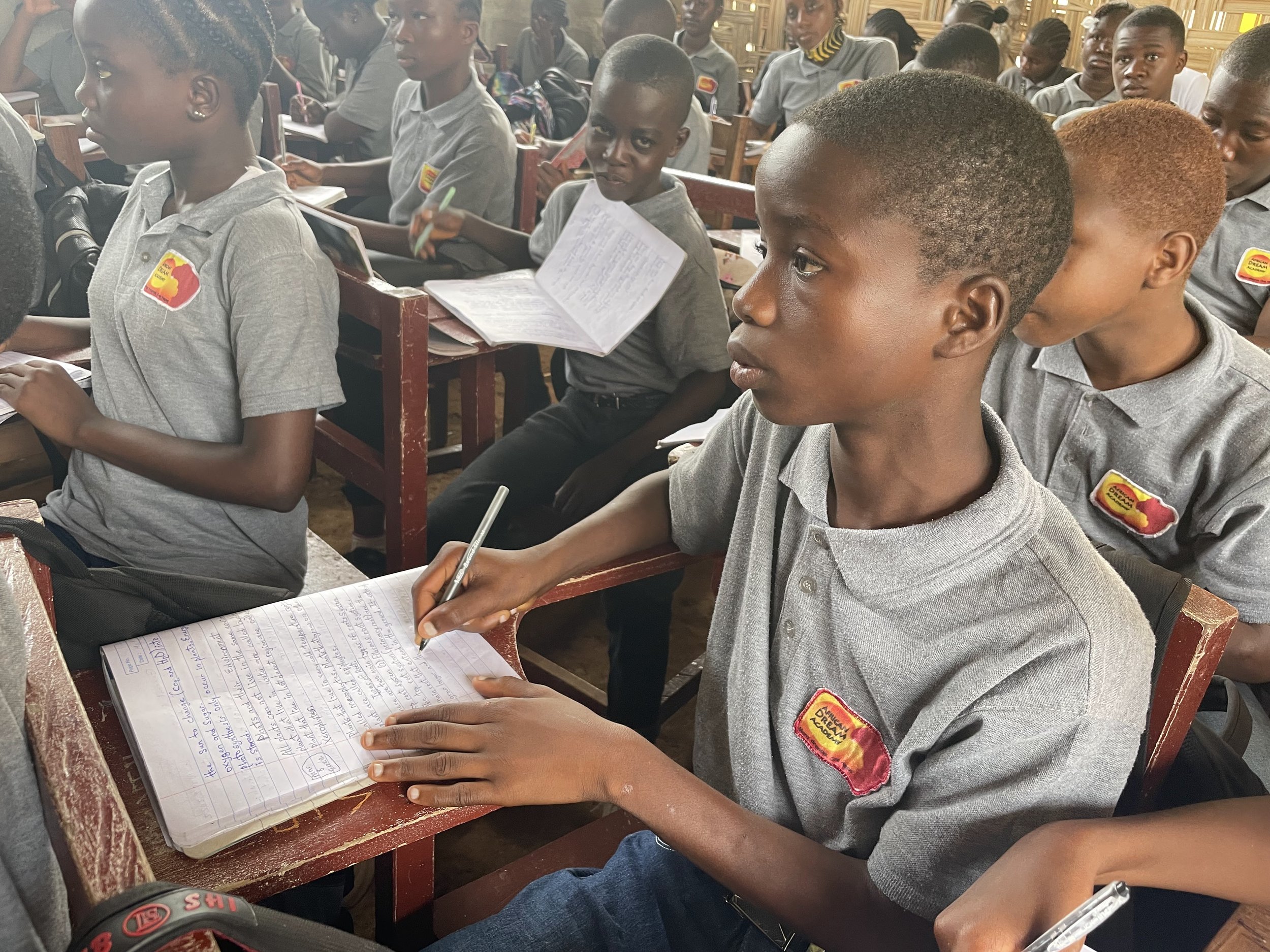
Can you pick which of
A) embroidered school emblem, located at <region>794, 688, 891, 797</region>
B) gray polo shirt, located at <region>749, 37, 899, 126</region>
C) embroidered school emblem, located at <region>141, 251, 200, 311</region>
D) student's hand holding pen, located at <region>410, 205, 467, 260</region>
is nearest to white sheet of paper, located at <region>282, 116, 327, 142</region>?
student's hand holding pen, located at <region>410, 205, 467, 260</region>

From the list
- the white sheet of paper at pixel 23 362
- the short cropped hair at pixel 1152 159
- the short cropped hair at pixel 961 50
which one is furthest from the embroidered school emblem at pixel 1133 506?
the short cropped hair at pixel 961 50

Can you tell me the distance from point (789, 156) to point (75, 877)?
2.22 feet

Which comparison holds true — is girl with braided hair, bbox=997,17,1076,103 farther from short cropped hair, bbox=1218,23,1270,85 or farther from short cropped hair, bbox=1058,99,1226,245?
short cropped hair, bbox=1058,99,1226,245

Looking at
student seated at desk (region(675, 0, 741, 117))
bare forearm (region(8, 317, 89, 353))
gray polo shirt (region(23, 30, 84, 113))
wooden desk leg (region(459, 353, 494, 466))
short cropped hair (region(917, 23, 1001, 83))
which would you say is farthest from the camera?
student seated at desk (region(675, 0, 741, 117))

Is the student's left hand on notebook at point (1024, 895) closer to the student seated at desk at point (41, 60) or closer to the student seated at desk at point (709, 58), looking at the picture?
the student seated at desk at point (41, 60)

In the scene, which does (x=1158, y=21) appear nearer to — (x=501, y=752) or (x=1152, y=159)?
(x=1152, y=159)

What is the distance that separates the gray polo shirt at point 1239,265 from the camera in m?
2.07

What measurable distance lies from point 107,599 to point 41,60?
13.2 ft

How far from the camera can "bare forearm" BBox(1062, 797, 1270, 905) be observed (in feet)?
2.25

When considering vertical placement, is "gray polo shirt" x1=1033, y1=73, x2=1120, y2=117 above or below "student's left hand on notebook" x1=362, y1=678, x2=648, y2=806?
above

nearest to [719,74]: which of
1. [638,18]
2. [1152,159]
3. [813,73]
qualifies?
[813,73]

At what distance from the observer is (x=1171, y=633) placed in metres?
0.80

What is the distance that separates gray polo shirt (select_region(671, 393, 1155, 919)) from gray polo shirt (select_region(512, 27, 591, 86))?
527cm

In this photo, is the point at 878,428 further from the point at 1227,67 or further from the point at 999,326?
the point at 1227,67
